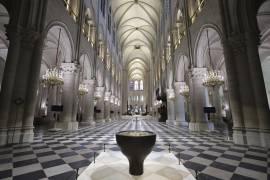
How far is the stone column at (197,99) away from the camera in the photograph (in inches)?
358

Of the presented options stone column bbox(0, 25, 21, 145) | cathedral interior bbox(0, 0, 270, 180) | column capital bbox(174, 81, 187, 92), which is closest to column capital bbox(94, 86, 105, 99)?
cathedral interior bbox(0, 0, 270, 180)

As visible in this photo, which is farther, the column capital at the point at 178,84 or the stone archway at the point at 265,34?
the column capital at the point at 178,84

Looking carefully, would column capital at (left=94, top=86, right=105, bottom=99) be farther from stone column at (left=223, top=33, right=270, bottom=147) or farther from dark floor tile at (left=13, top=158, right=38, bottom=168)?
stone column at (left=223, top=33, right=270, bottom=147)

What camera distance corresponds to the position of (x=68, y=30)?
9.03m

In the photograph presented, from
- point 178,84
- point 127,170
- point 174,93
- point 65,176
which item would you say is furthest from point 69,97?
point 174,93

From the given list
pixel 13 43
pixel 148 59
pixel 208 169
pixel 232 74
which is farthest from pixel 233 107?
pixel 148 59

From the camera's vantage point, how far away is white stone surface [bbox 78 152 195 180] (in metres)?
2.38

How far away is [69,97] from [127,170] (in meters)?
→ 8.05

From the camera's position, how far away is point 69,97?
30.9 feet

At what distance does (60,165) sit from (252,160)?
4347 mm

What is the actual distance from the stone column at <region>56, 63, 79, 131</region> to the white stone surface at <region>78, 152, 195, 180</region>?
6762mm

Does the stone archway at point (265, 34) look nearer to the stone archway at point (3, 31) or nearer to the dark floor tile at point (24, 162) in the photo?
the dark floor tile at point (24, 162)

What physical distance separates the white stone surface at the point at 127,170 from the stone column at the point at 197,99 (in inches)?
257

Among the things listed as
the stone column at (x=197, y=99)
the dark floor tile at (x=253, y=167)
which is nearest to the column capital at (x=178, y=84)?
the stone column at (x=197, y=99)
